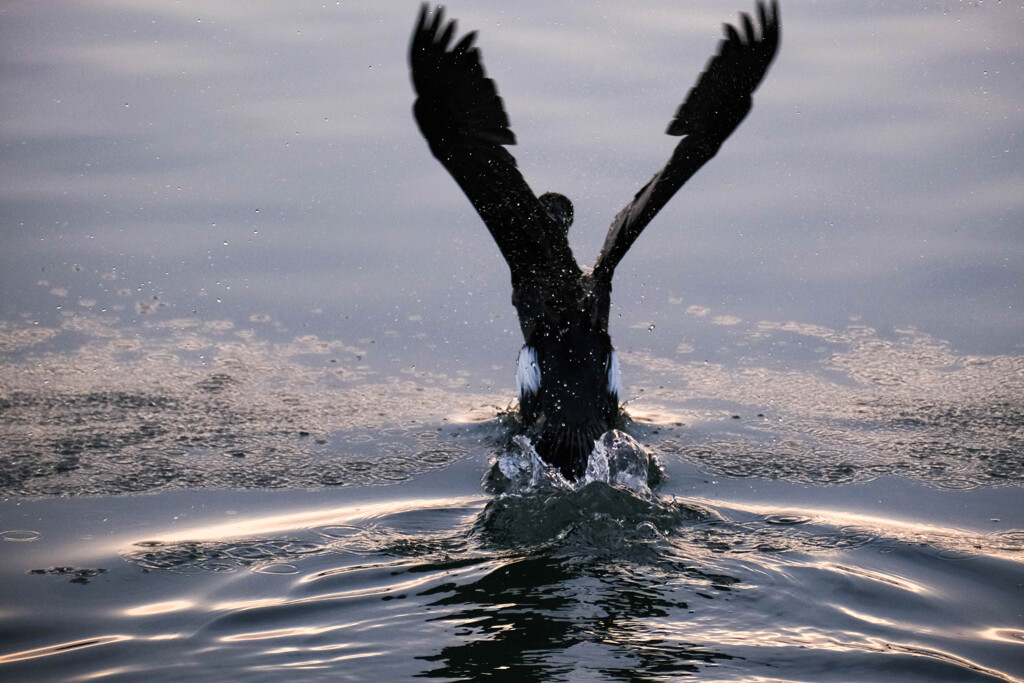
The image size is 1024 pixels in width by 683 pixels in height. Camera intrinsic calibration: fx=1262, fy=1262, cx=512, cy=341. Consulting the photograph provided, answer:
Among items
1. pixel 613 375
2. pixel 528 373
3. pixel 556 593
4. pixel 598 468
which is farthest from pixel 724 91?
pixel 556 593

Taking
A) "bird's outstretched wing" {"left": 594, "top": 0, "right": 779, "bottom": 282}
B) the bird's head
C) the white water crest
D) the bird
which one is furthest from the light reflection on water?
the bird's head

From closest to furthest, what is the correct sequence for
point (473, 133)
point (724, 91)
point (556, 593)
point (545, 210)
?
point (556, 593)
point (473, 133)
point (545, 210)
point (724, 91)

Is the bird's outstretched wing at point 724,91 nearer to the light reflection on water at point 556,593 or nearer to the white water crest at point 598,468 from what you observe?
the white water crest at point 598,468

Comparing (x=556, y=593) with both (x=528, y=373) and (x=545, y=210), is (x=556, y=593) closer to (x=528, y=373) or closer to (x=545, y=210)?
(x=528, y=373)

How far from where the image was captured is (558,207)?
6918 mm

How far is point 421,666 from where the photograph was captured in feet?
12.7

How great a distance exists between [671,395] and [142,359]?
2794 mm

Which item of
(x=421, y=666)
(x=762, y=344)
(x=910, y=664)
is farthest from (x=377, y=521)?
(x=762, y=344)

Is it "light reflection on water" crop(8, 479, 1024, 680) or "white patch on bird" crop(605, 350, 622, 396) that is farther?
"white patch on bird" crop(605, 350, 622, 396)

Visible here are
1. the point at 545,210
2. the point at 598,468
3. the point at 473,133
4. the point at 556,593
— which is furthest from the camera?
the point at 545,210

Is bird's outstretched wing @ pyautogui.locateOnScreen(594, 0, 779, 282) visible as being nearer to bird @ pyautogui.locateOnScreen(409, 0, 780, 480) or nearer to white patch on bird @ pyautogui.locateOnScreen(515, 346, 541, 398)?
bird @ pyautogui.locateOnScreen(409, 0, 780, 480)

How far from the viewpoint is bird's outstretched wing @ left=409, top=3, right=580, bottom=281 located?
5559mm

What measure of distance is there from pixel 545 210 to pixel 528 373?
0.80 m

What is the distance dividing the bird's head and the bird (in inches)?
33.4
